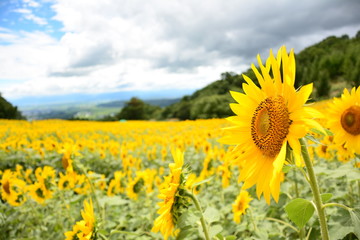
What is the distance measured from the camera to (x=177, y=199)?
1.38 metres

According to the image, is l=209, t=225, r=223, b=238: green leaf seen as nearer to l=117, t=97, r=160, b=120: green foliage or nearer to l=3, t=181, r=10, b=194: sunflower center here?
l=3, t=181, r=10, b=194: sunflower center

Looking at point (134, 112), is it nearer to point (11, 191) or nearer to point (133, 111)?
point (133, 111)

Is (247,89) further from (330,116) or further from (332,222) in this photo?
(330,116)

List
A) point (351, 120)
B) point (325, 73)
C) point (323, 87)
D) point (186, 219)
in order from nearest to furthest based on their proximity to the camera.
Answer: point (186, 219) → point (351, 120) → point (323, 87) → point (325, 73)

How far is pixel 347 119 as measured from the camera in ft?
6.73

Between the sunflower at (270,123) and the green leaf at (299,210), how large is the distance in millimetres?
114

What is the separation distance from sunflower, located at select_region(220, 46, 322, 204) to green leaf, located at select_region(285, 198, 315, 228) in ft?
0.37

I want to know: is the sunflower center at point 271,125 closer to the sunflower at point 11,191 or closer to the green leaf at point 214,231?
the green leaf at point 214,231

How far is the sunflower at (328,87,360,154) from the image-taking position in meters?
1.97

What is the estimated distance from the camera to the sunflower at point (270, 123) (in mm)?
985

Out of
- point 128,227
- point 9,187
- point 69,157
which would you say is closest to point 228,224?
point 128,227

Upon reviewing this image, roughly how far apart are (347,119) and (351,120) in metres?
0.03

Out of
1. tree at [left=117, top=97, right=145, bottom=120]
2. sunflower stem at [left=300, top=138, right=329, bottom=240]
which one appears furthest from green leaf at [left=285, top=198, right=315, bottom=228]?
tree at [left=117, top=97, right=145, bottom=120]

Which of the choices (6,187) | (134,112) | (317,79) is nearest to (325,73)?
(317,79)
